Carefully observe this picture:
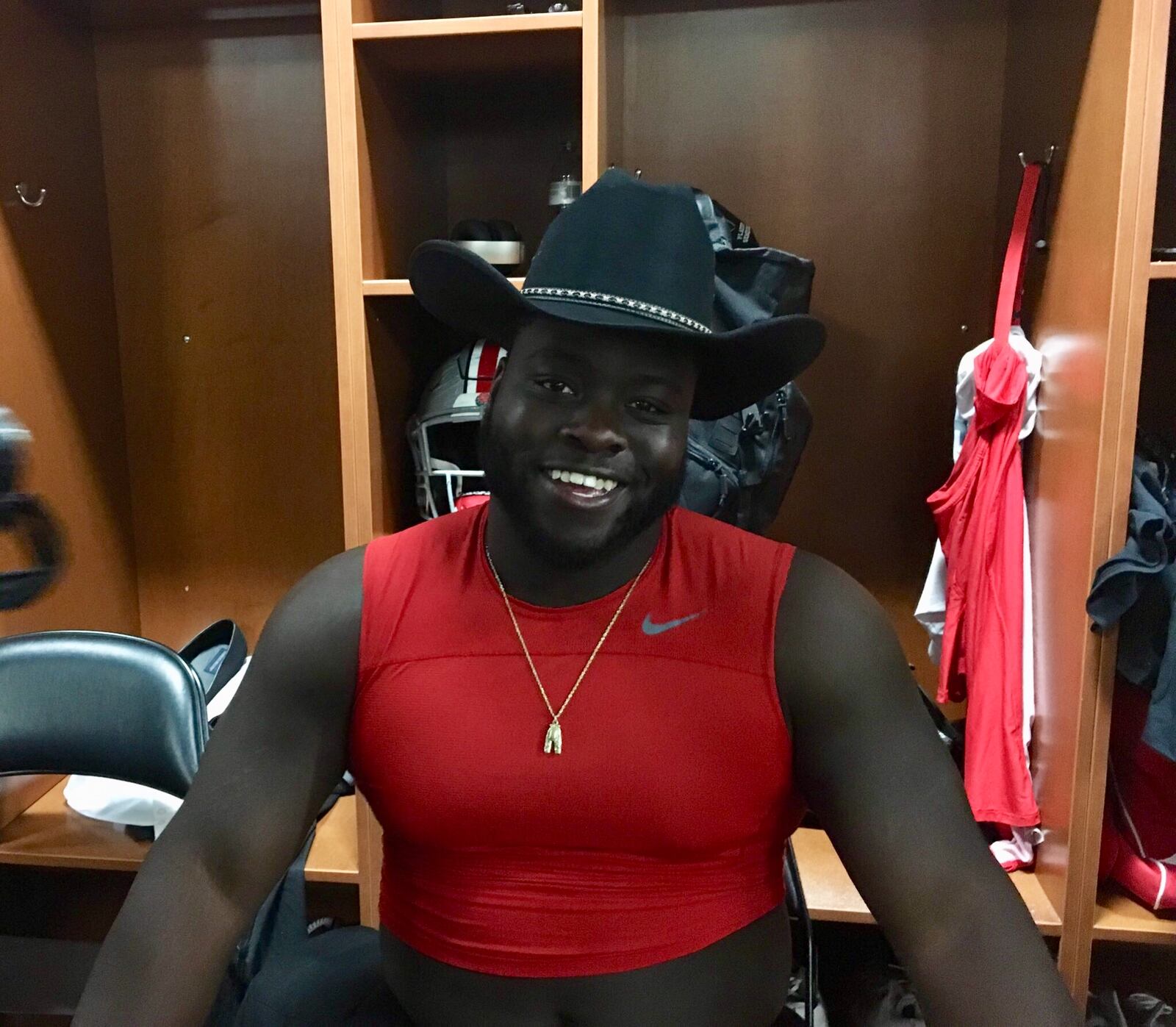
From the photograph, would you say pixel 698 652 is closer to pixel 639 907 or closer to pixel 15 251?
pixel 639 907

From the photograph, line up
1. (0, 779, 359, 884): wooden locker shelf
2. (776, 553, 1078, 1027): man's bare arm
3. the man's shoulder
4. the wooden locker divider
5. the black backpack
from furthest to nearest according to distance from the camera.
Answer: (0, 779, 359, 884): wooden locker shelf < the black backpack < the wooden locker divider < the man's shoulder < (776, 553, 1078, 1027): man's bare arm

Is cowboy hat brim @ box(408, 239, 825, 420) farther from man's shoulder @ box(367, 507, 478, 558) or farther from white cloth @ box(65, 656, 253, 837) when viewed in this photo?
white cloth @ box(65, 656, 253, 837)

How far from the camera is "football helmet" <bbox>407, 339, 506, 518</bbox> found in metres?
1.38

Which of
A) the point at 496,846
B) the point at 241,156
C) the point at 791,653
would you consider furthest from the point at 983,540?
the point at 241,156

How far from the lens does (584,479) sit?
79 cm

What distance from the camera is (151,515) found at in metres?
1.79

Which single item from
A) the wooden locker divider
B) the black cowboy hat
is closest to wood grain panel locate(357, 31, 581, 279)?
the black cowboy hat

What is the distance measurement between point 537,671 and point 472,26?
866 millimetres

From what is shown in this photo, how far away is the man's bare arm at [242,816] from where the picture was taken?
79 cm

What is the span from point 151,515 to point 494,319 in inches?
47.2

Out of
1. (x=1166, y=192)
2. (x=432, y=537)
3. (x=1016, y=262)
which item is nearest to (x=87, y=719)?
(x=432, y=537)

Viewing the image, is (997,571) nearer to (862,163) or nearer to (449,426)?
(862,163)

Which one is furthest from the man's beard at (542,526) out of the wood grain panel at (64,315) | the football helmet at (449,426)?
the wood grain panel at (64,315)

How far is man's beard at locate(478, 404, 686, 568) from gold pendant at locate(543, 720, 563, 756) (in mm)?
141
